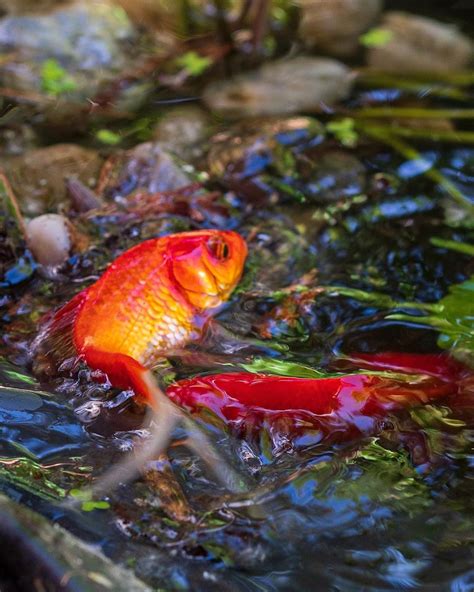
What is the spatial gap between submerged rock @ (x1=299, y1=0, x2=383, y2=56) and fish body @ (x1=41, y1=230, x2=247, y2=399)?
2.80 m

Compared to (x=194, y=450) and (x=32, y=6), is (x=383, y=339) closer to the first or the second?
(x=194, y=450)

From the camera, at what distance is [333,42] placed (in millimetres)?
4785

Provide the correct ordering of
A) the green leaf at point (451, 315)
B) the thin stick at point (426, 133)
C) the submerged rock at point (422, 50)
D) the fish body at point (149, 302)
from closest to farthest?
the fish body at point (149, 302) < the green leaf at point (451, 315) < the thin stick at point (426, 133) < the submerged rock at point (422, 50)

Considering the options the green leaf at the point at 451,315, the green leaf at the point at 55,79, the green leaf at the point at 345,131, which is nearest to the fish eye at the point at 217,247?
the green leaf at the point at 451,315

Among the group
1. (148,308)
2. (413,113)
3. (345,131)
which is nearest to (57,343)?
(148,308)

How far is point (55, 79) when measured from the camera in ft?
14.2

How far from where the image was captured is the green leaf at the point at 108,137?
3830mm

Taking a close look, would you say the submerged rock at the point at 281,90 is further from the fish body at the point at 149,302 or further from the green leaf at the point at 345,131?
Result: the fish body at the point at 149,302

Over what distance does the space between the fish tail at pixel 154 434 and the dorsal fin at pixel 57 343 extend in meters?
0.18

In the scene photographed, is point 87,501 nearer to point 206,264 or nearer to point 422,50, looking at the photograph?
point 206,264

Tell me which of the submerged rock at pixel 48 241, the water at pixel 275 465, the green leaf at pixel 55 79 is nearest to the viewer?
the water at pixel 275 465

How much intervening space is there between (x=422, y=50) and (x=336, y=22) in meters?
0.72

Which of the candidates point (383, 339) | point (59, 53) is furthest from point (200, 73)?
point (383, 339)

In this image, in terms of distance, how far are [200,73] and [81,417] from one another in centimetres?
308
